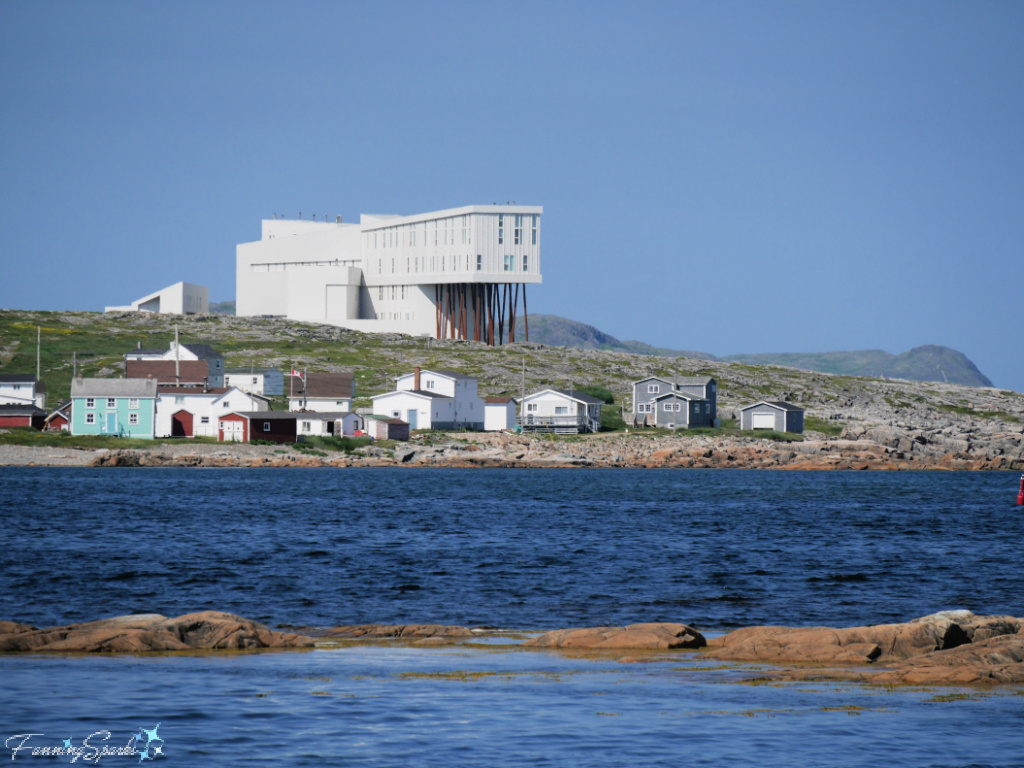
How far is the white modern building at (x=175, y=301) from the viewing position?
482ft

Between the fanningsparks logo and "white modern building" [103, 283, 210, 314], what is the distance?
140614 millimetres

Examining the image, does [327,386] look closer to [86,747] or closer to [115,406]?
[115,406]

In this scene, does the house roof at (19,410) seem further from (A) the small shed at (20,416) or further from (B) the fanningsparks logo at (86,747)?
(B) the fanningsparks logo at (86,747)

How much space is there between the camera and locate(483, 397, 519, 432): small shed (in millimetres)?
90250

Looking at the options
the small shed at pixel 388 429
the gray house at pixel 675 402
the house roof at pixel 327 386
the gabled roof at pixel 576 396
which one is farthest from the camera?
the gray house at pixel 675 402

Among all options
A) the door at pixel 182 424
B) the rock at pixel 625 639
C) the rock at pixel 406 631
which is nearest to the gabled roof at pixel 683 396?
the door at pixel 182 424

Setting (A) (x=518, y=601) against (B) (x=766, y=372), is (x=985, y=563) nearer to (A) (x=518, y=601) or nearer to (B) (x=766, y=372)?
(A) (x=518, y=601)

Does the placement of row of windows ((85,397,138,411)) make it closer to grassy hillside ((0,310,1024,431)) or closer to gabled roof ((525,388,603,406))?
grassy hillside ((0,310,1024,431))

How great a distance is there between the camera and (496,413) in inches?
3561

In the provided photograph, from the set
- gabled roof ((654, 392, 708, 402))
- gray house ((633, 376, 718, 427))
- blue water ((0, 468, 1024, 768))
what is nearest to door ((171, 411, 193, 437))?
blue water ((0, 468, 1024, 768))

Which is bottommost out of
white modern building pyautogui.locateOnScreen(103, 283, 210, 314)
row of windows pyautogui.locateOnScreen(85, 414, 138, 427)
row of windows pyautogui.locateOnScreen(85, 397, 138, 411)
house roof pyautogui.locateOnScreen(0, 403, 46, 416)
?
row of windows pyautogui.locateOnScreen(85, 414, 138, 427)

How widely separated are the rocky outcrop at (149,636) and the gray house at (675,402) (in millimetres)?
76110

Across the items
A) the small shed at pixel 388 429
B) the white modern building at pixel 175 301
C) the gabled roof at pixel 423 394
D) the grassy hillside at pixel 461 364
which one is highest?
the white modern building at pixel 175 301

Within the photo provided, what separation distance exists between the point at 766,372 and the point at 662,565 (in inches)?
3980
